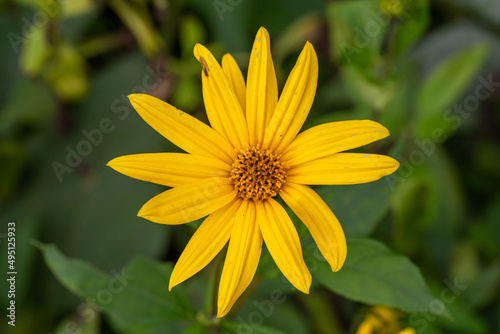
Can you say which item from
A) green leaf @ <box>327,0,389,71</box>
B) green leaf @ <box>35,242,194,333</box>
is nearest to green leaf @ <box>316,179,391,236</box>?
green leaf @ <box>35,242,194,333</box>

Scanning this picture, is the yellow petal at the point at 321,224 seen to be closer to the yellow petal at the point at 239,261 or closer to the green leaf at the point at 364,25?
the yellow petal at the point at 239,261

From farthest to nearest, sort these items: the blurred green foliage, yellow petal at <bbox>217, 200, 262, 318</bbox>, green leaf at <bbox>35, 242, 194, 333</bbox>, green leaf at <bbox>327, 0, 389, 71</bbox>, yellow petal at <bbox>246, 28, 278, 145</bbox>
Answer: the blurred green foliage < green leaf at <bbox>327, 0, 389, 71</bbox> < green leaf at <bbox>35, 242, 194, 333</bbox> < yellow petal at <bbox>246, 28, 278, 145</bbox> < yellow petal at <bbox>217, 200, 262, 318</bbox>

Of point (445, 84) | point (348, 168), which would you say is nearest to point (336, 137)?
point (348, 168)

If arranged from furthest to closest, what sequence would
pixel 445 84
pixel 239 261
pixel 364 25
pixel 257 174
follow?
pixel 445 84
pixel 364 25
pixel 257 174
pixel 239 261

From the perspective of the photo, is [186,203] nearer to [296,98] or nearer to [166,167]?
[166,167]

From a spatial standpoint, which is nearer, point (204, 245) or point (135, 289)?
point (204, 245)

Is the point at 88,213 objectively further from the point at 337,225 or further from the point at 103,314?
the point at 337,225

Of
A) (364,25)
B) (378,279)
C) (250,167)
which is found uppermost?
(364,25)

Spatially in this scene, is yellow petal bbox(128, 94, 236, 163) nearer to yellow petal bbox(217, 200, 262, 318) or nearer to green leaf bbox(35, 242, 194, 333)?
yellow petal bbox(217, 200, 262, 318)
